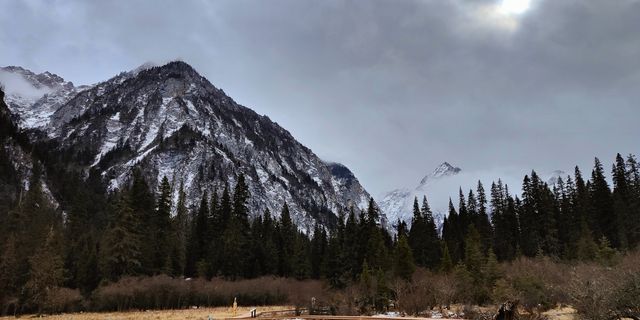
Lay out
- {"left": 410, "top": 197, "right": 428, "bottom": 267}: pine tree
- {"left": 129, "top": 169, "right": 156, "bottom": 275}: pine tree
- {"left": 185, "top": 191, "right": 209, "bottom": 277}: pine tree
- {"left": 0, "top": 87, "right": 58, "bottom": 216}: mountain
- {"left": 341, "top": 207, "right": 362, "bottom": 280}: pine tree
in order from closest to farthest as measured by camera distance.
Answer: {"left": 129, "top": 169, "right": 156, "bottom": 275}: pine tree → {"left": 341, "top": 207, "right": 362, "bottom": 280}: pine tree → {"left": 185, "top": 191, "right": 209, "bottom": 277}: pine tree → {"left": 410, "top": 197, "right": 428, "bottom": 267}: pine tree → {"left": 0, "top": 87, "right": 58, "bottom": 216}: mountain

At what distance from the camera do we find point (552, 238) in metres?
79.3

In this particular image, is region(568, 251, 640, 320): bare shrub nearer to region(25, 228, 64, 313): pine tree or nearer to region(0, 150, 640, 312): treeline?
region(0, 150, 640, 312): treeline

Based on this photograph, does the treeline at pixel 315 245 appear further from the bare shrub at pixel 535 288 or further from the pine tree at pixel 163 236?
the bare shrub at pixel 535 288

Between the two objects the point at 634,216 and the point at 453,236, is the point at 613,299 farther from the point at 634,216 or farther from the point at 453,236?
the point at 453,236

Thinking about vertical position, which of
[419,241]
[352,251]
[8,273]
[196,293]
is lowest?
[196,293]

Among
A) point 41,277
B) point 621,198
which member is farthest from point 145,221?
point 621,198

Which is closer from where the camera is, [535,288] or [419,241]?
[535,288]

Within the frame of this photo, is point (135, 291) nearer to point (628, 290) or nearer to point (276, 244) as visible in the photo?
point (276, 244)

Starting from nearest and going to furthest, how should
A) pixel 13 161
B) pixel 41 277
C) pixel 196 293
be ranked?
pixel 41 277, pixel 196 293, pixel 13 161

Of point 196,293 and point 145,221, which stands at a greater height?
point 145,221

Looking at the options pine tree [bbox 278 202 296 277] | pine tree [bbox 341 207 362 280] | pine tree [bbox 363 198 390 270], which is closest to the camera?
→ pine tree [bbox 363 198 390 270]

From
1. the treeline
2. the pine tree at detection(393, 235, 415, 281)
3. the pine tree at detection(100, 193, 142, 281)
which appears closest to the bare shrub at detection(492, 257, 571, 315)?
the treeline

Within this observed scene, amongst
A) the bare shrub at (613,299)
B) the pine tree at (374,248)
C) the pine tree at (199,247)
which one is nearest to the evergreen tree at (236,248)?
the pine tree at (199,247)

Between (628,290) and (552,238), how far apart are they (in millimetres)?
63827
